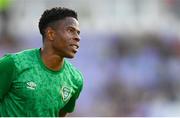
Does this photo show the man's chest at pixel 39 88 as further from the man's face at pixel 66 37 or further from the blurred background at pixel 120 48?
the blurred background at pixel 120 48

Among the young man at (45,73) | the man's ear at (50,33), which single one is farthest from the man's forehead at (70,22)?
the man's ear at (50,33)

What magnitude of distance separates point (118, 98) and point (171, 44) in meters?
2.28

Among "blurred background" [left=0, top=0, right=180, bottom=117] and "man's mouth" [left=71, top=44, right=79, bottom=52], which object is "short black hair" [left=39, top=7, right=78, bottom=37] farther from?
"blurred background" [left=0, top=0, right=180, bottom=117]

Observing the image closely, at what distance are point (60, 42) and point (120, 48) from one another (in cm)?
990

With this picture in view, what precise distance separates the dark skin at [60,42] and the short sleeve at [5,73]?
39 centimetres

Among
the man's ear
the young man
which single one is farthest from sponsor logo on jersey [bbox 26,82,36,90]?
the man's ear

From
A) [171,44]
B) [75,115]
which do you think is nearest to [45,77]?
[75,115]

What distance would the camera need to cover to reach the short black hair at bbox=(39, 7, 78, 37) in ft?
28.9

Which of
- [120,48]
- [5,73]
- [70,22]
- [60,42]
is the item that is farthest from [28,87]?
[120,48]

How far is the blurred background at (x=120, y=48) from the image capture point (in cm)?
1728

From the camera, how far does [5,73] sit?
855cm

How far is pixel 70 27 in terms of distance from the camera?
8.75 meters

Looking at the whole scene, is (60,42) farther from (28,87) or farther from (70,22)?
(28,87)

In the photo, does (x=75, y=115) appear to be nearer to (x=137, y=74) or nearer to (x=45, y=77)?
(x=137, y=74)
